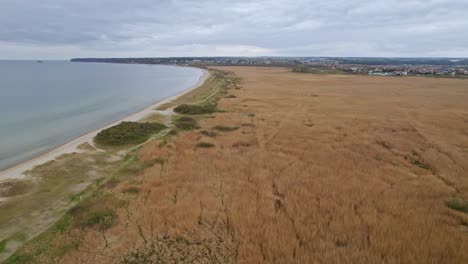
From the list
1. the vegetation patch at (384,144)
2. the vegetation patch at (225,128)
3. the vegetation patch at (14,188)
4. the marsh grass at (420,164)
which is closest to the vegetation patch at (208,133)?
the vegetation patch at (225,128)

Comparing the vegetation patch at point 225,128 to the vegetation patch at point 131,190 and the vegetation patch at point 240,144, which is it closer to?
the vegetation patch at point 240,144

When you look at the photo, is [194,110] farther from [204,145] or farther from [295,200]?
[295,200]

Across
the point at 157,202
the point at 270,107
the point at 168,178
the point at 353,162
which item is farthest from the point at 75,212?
the point at 270,107

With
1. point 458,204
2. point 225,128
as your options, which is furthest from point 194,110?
point 458,204

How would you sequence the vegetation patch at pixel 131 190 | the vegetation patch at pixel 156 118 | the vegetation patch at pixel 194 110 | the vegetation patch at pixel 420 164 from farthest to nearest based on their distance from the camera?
the vegetation patch at pixel 194 110 → the vegetation patch at pixel 156 118 → the vegetation patch at pixel 420 164 → the vegetation patch at pixel 131 190

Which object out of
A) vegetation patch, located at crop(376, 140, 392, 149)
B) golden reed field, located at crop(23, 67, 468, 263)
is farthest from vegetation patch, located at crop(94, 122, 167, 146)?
vegetation patch, located at crop(376, 140, 392, 149)

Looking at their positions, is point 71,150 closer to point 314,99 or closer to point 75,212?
point 75,212

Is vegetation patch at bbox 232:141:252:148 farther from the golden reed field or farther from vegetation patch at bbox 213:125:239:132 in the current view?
vegetation patch at bbox 213:125:239:132
